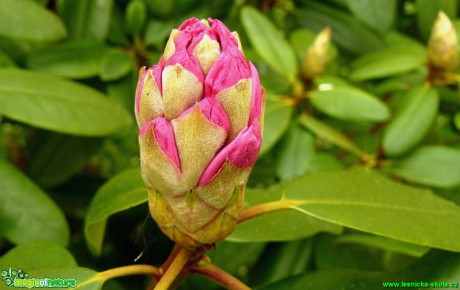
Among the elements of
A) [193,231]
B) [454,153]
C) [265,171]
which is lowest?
[265,171]

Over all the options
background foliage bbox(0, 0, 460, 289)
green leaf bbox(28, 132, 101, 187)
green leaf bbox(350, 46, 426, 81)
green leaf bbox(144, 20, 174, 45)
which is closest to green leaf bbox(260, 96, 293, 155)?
background foliage bbox(0, 0, 460, 289)

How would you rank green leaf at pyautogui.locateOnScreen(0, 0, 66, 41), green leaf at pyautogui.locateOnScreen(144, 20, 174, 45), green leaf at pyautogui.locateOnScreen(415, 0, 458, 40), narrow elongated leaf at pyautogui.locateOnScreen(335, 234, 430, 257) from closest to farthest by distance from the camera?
narrow elongated leaf at pyautogui.locateOnScreen(335, 234, 430, 257) → green leaf at pyautogui.locateOnScreen(0, 0, 66, 41) → green leaf at pyautogui.locateOnScreen(144, 20, 174, 45) → green leaf at pyautogui.locateOnScreen(415, 0, 458, 40)

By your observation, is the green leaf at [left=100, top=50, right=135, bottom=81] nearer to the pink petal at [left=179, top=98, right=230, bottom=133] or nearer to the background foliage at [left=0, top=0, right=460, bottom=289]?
the background foliage at [left=0, top=0, right=460, bottom=289]

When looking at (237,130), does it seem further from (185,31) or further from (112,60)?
(112,60)

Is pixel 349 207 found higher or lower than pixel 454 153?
higher

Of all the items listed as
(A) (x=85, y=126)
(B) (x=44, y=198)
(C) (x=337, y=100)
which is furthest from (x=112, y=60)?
(C) (x=337, y=100)

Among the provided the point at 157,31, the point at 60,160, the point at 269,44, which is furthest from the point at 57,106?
the point at 269,44

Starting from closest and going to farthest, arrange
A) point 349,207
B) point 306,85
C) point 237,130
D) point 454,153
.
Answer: point 237,130, point 349,207, point 454,153, point 306,85
